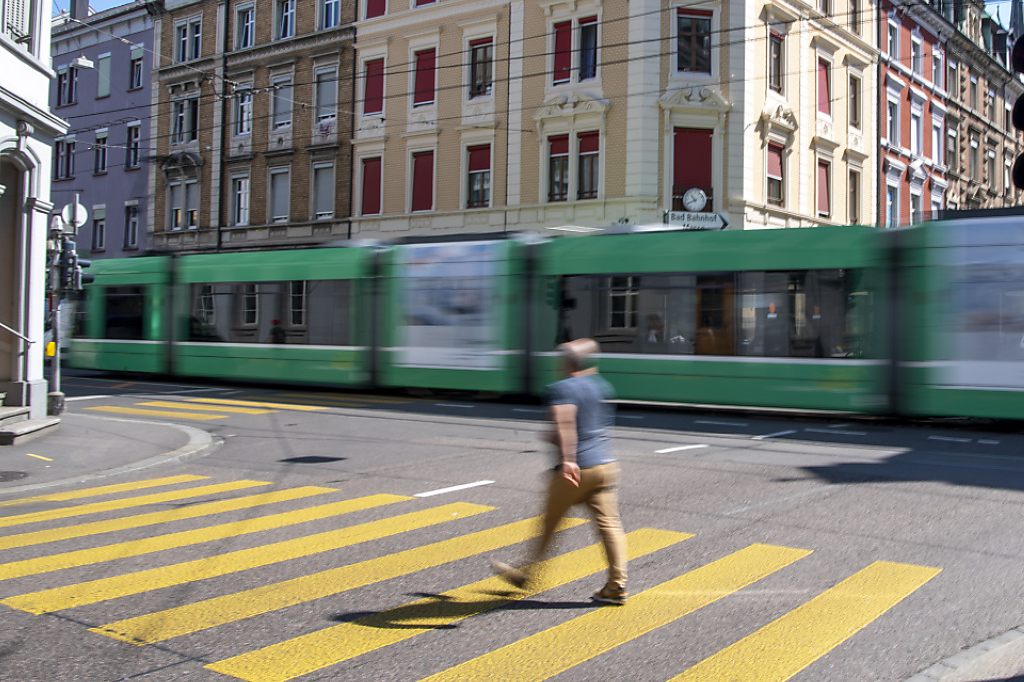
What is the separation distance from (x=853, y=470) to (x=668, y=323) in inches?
255

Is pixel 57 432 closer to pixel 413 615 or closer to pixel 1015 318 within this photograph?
pixel 413 615

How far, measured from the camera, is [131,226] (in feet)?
135

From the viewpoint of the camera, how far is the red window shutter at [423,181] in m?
32.4

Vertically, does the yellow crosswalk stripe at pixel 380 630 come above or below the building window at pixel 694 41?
below

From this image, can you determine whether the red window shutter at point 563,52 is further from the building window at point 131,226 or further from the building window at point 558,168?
the building window at point 131,226

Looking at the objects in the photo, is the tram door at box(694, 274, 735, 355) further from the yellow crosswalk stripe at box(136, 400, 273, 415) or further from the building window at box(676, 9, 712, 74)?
the building window at box(676, 9, 712, 74)

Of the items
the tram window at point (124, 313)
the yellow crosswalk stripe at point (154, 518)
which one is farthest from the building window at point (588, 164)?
the yellow crosswalk stripe at point (154, 518)

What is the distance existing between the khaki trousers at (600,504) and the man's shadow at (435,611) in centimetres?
28

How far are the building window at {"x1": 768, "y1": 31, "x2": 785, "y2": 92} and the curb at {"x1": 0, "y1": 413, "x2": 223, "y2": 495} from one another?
20874 millimetres

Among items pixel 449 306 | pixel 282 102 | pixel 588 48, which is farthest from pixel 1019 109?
pixel 282 102

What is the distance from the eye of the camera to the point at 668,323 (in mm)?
16688

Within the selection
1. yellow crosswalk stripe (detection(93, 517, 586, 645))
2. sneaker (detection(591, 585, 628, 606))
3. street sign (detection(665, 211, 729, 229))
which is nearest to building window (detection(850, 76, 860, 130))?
street sign (detection(665, 211, 729, 229))

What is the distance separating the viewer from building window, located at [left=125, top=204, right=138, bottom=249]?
40906mm

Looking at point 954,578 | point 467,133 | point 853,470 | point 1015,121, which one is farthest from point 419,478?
point 467,133
